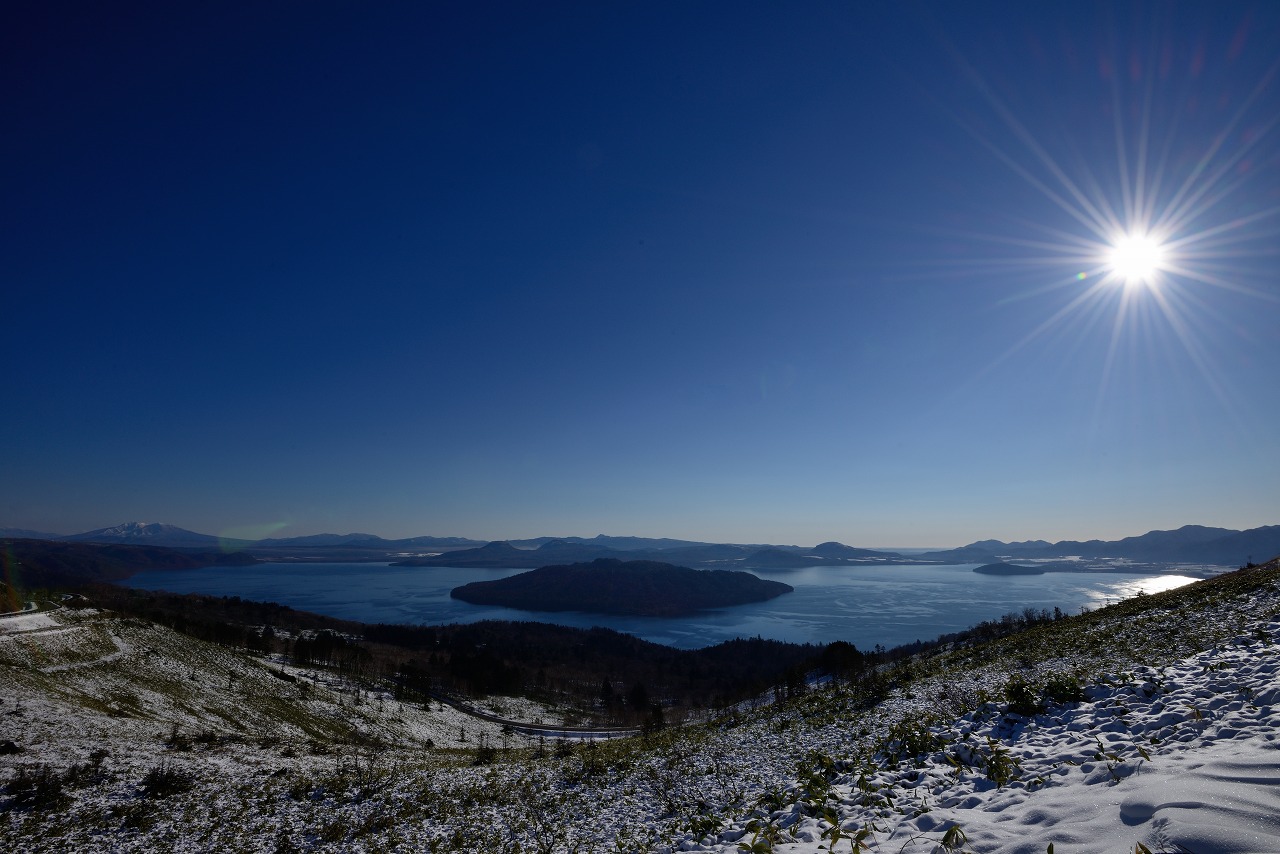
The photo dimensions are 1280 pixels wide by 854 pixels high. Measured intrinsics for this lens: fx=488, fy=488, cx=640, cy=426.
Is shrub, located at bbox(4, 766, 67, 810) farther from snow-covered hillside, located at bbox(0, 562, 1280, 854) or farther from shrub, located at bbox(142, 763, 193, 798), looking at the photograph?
shrub, located at bbox(142, 763, 193, 798)

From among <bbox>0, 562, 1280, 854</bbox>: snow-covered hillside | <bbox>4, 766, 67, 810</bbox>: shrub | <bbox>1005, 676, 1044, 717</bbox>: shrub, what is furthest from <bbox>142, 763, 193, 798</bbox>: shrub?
<bbox>1005, 676, 1044, 717</bbox>: shrub

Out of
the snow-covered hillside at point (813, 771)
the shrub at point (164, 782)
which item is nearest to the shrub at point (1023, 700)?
the snow-covered hillside at point (813, 771)

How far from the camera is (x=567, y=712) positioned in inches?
3327

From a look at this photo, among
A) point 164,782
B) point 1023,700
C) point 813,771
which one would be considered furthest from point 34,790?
point 1023,700

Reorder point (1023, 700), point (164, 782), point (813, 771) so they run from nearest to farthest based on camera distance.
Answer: point (1023, 700) → point (813, 771) → point (164, 782)

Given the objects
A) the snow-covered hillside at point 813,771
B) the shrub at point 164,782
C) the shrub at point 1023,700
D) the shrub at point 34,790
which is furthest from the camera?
the shrub at point 164,782

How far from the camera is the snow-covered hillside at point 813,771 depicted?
7203mm

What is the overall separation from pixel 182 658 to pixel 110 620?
927 centimetres

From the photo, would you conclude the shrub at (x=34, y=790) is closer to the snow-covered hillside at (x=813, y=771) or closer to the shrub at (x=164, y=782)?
the snow-covered hillside at (x=813, y=771)

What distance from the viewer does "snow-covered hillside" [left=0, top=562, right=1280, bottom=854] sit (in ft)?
23.6

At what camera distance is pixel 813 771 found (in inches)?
527

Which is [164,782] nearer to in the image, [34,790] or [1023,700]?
[34,790]

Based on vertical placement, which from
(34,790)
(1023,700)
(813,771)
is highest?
(1023,700)

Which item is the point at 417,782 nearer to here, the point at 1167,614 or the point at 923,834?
the point at 923,834
